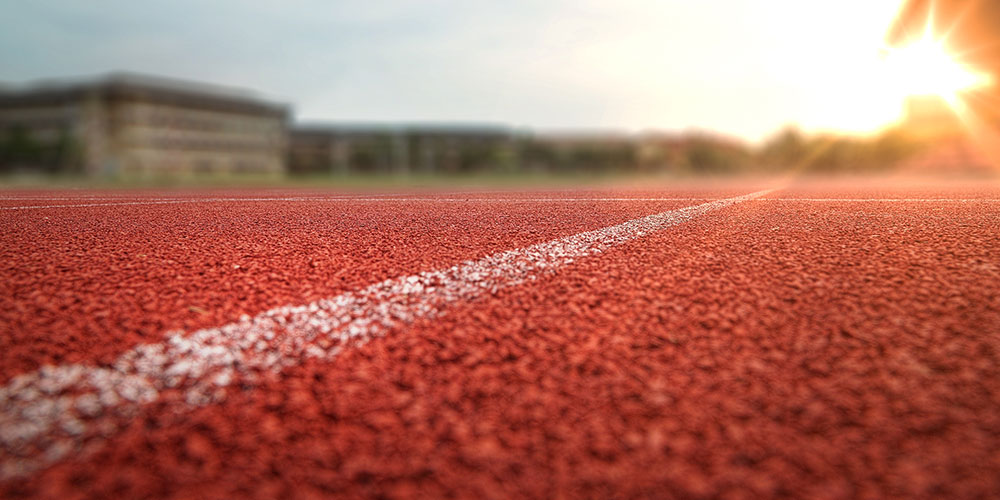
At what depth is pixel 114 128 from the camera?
6184cm

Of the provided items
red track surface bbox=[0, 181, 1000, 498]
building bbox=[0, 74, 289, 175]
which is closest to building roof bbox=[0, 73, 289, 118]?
building bbox=[0, 74, 289, 175]

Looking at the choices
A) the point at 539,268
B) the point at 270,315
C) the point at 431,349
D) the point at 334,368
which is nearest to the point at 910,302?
the point at 539,268

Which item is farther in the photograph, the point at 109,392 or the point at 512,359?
the point at 512,359

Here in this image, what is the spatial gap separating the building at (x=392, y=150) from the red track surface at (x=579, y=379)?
71.8 metres

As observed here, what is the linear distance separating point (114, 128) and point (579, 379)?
232 ft

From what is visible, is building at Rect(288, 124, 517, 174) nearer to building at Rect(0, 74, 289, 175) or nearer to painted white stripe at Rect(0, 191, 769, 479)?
building at Rect(0, 74, 289, 175)

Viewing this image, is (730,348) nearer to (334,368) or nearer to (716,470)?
(716,470)

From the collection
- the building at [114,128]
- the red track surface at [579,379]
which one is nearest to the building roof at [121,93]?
the building at [114,128]

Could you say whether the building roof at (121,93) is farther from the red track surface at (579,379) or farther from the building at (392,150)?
the red track surface at (579,379)

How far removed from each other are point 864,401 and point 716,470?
1.29 feet

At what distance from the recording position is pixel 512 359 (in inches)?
57.1

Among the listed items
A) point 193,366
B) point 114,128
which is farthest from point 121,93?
point 193,366

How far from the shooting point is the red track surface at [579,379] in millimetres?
1044

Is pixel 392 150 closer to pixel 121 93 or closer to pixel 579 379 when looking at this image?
pixel 121 93
